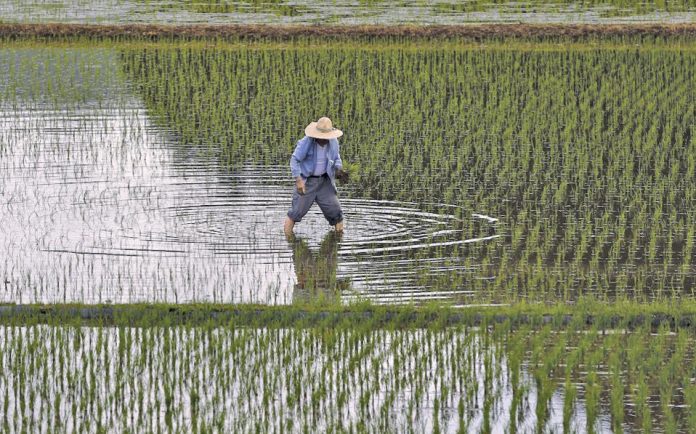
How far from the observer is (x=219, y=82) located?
1433cm

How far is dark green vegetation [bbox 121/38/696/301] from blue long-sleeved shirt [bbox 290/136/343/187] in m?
0.89

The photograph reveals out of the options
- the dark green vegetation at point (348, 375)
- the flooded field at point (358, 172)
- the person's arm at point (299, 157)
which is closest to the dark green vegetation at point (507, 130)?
the flooded field at point (358, 172)

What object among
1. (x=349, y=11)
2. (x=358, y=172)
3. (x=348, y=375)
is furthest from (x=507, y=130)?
(x=349, y=11)

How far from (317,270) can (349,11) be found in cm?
1176

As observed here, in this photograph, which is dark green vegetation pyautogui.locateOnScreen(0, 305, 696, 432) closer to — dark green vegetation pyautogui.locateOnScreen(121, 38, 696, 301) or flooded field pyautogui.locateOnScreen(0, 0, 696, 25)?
dark green vegetation pyautogui.locateOnScreen(121, 38, 696, 301)

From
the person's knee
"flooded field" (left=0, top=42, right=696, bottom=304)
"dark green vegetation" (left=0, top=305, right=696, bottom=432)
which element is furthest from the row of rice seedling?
the person's knee

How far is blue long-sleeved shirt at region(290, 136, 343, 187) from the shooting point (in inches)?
316

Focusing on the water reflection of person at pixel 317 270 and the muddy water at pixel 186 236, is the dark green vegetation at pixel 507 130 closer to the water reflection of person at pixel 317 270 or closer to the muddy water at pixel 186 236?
the muddy water at pixel 186 236

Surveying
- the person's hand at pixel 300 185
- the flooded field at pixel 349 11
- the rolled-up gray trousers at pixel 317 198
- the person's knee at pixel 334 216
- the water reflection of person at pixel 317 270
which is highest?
the flooded field at pixel 349 11

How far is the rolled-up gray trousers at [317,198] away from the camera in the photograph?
8141mm

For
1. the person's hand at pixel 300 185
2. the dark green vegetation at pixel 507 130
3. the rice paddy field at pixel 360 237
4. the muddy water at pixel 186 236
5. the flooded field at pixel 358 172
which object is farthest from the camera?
the person's hand at pixel 300 185

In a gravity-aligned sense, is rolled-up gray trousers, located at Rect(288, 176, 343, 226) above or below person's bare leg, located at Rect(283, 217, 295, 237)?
above

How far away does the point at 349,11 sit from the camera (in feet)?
61.8

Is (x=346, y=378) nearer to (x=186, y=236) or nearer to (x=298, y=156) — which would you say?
(x=298, y=156)
